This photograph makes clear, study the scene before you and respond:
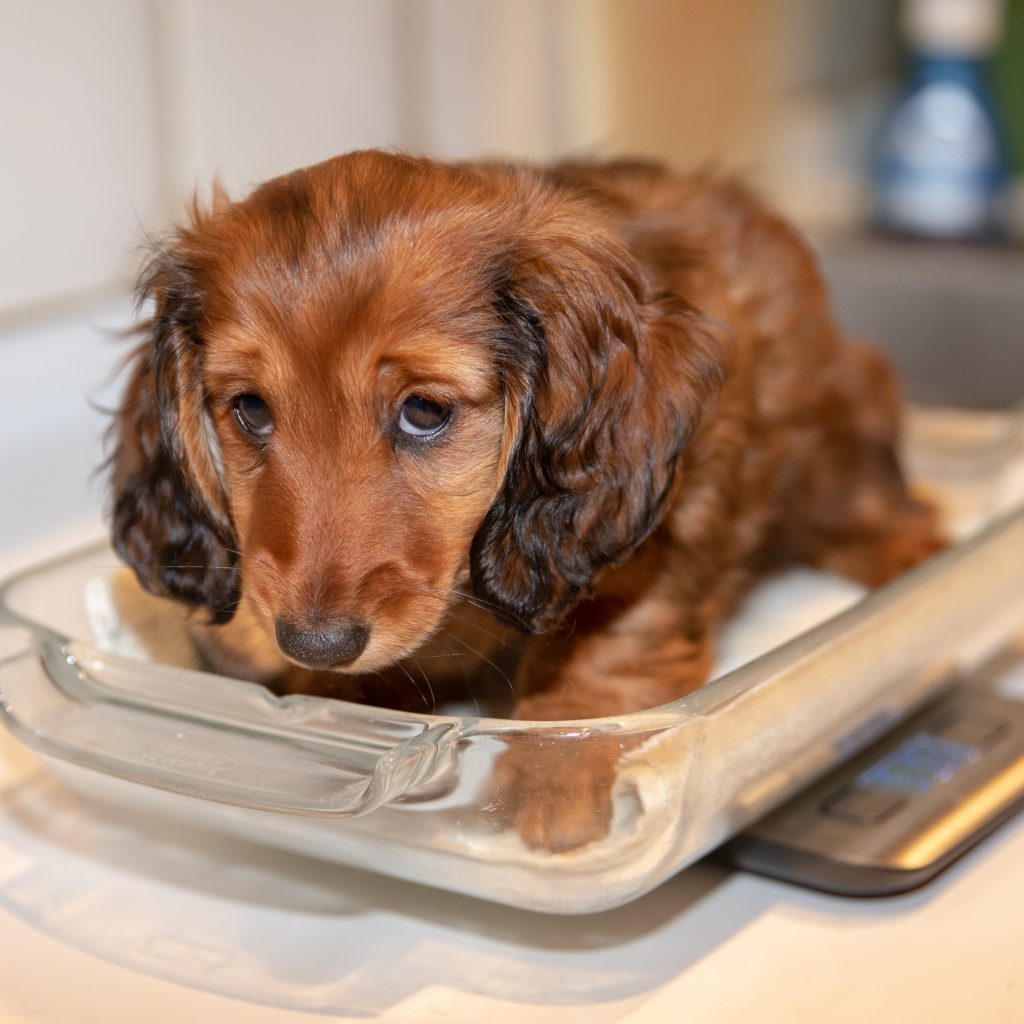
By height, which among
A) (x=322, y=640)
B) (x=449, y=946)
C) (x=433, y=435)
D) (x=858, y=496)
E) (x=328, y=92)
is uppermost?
(x=328, y=92)

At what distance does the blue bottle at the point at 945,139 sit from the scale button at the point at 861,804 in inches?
70.8

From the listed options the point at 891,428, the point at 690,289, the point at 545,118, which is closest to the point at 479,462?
the point at 690,289

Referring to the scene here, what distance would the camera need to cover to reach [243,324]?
4.28 feet

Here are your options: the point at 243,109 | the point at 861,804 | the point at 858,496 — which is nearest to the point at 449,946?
the point at 861,804

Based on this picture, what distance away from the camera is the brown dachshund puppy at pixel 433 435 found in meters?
1.26

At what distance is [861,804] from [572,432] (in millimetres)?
459

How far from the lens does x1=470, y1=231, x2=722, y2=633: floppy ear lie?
133cm

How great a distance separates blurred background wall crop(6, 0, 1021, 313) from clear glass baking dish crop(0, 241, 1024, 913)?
0.46 meters

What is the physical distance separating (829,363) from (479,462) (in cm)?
71

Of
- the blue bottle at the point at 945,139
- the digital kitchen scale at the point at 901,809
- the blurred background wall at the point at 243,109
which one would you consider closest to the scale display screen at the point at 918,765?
the digital kitchen scale at the point at 901,809

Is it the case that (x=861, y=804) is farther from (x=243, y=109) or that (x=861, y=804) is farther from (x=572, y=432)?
(x=243, y=109)

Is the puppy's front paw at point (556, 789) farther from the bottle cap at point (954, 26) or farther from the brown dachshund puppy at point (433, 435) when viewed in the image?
the bottle cap at point (954, 26)

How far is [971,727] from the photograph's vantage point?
1.68m

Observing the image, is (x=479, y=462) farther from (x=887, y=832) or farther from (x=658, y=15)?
(x=658, y=15)
